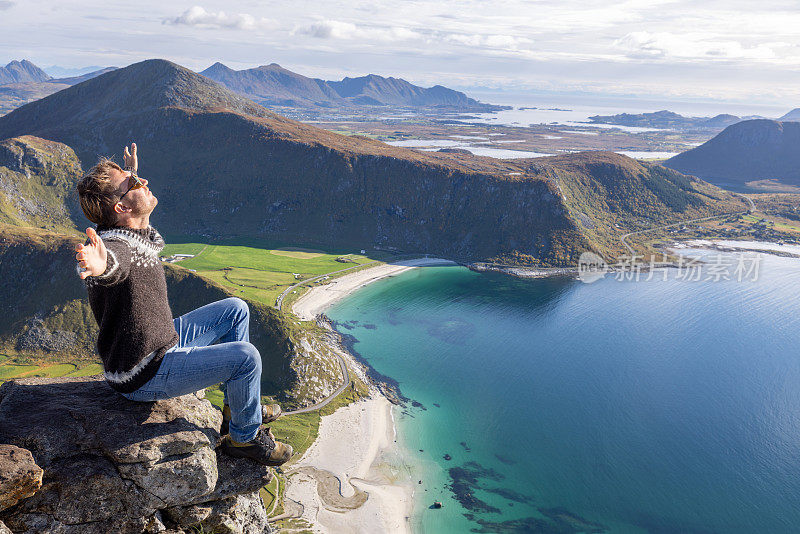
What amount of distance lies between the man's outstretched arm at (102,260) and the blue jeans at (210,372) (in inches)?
64.5

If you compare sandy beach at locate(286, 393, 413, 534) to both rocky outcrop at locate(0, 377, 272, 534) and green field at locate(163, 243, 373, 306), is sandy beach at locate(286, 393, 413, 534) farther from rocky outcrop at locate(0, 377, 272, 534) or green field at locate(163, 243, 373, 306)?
green field at locate(163, 243, 373, 306)

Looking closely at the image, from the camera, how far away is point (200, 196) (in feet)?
607

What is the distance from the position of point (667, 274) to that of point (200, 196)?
172155 mm

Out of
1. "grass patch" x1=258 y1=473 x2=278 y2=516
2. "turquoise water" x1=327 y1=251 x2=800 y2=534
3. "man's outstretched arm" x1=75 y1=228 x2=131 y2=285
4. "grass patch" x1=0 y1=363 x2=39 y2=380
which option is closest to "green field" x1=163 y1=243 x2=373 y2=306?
"turquoise water" x1=327 y1=251 x2=800 y2=534

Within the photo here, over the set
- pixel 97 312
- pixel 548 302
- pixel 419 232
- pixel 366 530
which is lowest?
pixel 366 530

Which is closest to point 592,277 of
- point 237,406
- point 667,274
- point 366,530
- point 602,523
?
point 667,274

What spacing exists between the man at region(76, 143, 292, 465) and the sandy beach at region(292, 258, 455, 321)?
92.3 metres

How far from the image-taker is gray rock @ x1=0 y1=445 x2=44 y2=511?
7.57 metres

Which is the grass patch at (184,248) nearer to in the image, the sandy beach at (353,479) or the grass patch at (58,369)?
the grass patch at (58,369)

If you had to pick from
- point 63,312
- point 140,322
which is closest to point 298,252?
point 63,312

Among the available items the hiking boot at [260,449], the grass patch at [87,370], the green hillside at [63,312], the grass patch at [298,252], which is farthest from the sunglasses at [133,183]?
the grass patch at [298,252]

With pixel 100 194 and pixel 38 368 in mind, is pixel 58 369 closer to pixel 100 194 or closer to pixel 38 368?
pixel 38 368

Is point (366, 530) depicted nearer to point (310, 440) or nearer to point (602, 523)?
point (310, 440)

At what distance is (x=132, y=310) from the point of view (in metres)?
7.78
